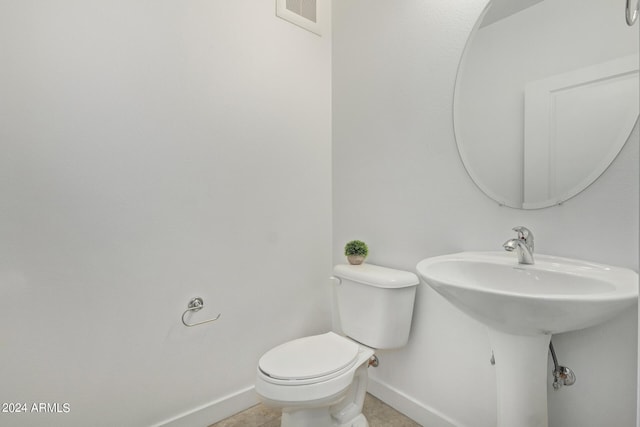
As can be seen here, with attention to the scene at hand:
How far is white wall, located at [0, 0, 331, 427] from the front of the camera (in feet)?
3.65

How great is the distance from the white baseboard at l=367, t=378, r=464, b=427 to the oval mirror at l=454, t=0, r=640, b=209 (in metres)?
1.00

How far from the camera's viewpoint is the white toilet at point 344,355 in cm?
113

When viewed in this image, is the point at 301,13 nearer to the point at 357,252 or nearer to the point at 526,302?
the point at 357,252

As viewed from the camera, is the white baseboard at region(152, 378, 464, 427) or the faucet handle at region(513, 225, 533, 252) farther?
the white baseboard at region(152, 378, 464, 427)

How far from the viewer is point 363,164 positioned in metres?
1.76

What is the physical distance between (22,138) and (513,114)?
1.78 m

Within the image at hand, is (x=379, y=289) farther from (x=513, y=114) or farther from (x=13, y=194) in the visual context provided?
(x=13, y=194)

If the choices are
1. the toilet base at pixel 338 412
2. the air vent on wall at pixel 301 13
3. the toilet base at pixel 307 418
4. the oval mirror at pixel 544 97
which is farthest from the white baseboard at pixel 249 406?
the air vent on wall at pixel 301 13

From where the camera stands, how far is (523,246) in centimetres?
102

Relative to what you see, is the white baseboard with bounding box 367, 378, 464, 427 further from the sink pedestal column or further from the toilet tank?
the sink pedestal column

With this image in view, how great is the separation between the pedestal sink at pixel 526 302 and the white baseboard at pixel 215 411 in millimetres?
1189

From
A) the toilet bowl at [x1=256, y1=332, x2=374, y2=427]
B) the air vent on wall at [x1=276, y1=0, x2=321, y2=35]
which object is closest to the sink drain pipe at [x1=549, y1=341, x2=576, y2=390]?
the toilet bowl at [x1=256, y1=332, x2=374, y2=427]

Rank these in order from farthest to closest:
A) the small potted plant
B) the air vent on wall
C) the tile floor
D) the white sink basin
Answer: the air vent on wall, the small potted plant, the tile floor, the white sink basin

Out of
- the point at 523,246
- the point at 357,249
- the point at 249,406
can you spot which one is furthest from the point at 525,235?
the point at 249,406
